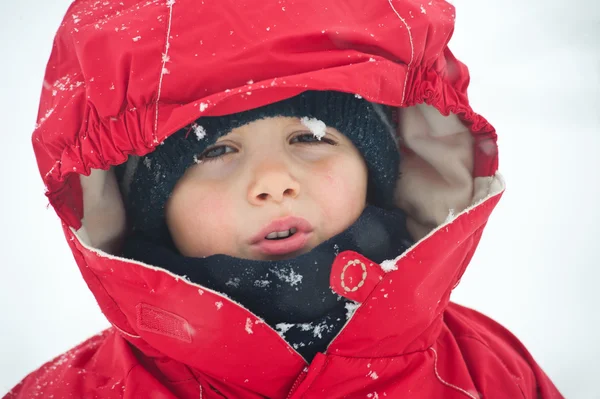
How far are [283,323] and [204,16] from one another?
0.55 m

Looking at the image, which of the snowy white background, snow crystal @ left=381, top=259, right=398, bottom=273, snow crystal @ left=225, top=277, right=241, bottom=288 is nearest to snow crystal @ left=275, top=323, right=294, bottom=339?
snow crystal @ left=225, top=277, right=241, bottom=288

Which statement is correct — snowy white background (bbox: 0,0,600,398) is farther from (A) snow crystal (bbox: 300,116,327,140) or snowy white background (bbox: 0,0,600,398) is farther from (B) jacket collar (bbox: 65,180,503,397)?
(A) snow crystal (bbox: 300,116,327,140)

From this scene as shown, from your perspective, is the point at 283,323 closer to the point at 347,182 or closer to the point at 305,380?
the point at 305,380

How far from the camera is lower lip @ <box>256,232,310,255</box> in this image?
1.10 meters

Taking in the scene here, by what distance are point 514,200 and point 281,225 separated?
46.5 inches

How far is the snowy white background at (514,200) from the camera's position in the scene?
5.66 feet

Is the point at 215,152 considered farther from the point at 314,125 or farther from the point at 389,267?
the point at 389,267

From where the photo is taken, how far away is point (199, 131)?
1049 millimetres

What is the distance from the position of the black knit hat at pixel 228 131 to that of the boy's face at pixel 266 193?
0.03 meters

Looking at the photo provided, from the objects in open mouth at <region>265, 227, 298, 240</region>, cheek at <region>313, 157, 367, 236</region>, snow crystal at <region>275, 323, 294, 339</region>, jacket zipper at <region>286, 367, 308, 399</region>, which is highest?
cheek at <region>313, 157, 367, 236</region>

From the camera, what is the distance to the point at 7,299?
1806 millimetres

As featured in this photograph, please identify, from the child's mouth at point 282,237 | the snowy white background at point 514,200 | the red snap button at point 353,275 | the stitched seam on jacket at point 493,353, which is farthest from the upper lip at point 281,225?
the snowy white background at point 514,200

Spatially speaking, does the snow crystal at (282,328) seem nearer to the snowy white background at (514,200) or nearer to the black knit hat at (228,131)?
the black knit hat at (228,131)

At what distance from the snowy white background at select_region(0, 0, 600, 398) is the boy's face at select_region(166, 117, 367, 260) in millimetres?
866
